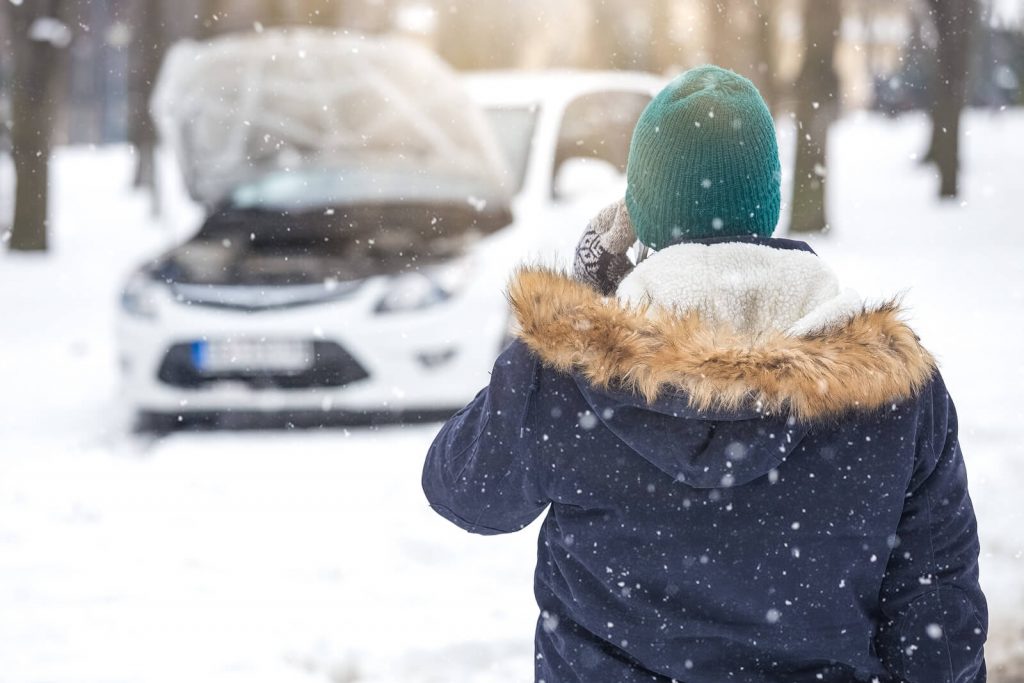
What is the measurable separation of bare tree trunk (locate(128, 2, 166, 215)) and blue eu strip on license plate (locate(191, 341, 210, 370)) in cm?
1178

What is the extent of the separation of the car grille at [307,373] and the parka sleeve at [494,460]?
403cm

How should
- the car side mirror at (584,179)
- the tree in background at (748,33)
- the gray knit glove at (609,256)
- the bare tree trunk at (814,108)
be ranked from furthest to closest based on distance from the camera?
the tree in background at (748,33) → the bare tree trunk at (814,108) → the car side mirror at (584,179) → the gray knit glove at (609,256)

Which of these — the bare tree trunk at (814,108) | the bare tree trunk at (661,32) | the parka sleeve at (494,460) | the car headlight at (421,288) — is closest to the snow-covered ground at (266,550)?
the parka sleeve at (494,460)

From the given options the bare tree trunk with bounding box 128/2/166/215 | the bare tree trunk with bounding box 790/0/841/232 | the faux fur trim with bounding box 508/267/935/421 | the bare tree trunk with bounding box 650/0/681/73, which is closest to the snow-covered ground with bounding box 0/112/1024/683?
the faux fur trim with bounding box 508/267/935/421

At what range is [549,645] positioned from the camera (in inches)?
63.0

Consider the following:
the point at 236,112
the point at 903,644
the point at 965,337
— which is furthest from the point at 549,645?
the point at 965,337

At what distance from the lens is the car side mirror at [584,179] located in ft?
18.9

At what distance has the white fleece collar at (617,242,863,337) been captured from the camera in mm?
1382

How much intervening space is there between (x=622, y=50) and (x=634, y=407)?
25371 mm

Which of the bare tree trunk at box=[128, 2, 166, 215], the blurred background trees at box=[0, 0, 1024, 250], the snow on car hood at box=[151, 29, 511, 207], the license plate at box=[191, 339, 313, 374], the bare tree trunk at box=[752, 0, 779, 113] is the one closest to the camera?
the license plate at box=[191, 339, 313, 374]

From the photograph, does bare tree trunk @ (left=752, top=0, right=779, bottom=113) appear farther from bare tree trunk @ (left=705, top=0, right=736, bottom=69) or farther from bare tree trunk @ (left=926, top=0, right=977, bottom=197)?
bare tree trunk @ (left=926, top=0, right=977, bottom=197)

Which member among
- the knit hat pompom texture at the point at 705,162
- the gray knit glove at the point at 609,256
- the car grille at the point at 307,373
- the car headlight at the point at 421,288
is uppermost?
the knit hat pompom texture at the point at 705,162

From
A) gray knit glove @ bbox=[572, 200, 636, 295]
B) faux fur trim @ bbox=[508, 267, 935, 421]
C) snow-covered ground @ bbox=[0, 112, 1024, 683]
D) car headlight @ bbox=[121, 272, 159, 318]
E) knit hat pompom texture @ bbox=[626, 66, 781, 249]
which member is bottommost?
snow-covered ground @ bbox=[0, 112, 1024, 683]

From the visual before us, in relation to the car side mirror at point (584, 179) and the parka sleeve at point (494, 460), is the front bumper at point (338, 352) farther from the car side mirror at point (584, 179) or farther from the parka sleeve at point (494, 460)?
the parka sleeve at point (494, 460)
